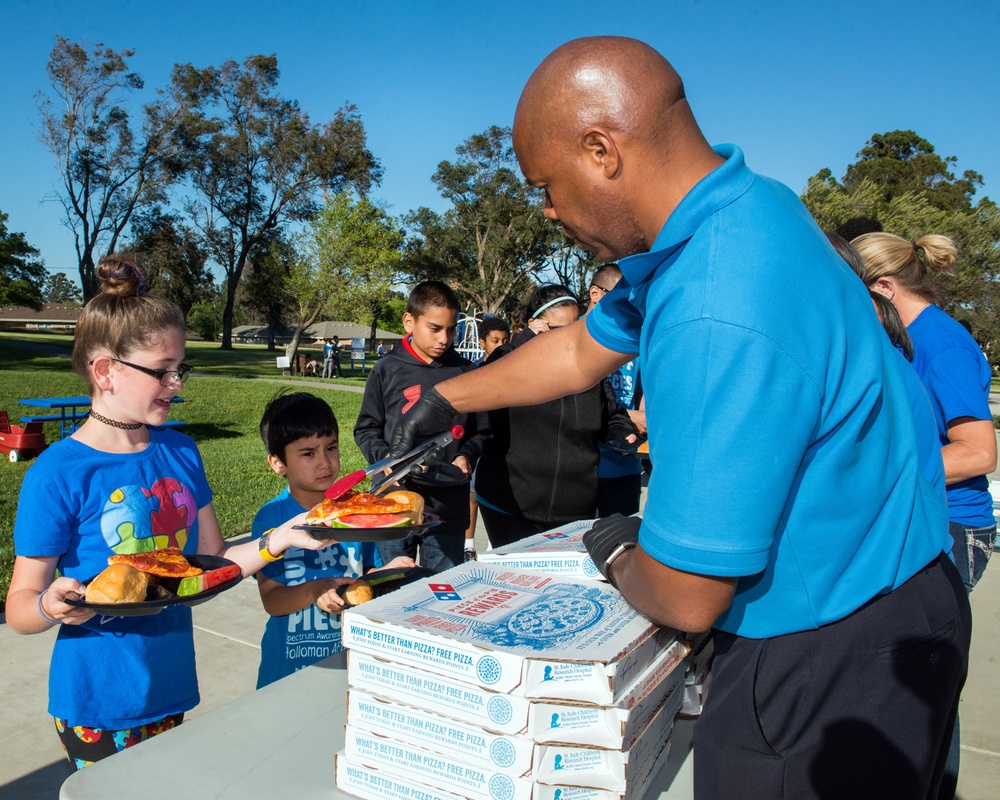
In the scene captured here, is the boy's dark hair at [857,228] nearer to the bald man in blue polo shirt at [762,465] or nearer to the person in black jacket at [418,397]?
the person in black jacket at [418,397]

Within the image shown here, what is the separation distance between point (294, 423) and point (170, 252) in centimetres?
4110

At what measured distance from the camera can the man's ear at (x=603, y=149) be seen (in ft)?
3.74

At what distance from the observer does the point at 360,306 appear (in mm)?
31984

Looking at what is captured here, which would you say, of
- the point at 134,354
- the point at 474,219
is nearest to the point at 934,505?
the point at 134,354

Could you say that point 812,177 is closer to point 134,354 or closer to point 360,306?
point 360,306

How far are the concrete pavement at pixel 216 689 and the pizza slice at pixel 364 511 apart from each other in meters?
1.85

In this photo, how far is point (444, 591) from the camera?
1383 mm

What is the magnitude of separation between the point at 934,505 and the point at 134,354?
191 centimetres

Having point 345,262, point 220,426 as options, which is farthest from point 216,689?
point 345,262

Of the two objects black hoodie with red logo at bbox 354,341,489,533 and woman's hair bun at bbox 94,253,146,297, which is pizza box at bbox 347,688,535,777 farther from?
black hoodie with red logo at bbox 354,341,489,533

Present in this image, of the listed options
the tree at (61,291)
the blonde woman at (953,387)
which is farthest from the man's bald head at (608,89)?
the tree at (61,291)

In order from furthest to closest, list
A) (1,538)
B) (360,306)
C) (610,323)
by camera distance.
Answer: (360,306), (1,538), (610,323)

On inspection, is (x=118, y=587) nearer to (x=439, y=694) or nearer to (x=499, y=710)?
(x=439, y=694)

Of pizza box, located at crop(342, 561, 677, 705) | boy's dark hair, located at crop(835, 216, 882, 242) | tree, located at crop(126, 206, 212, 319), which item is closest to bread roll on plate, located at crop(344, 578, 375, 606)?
pizza box, located at crop(342, 561, 677, 705)
